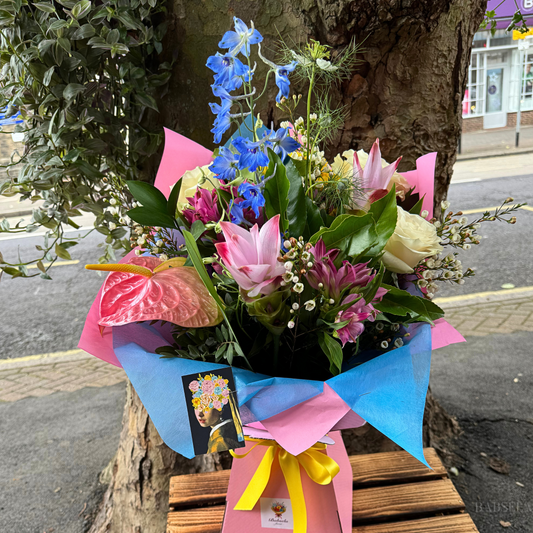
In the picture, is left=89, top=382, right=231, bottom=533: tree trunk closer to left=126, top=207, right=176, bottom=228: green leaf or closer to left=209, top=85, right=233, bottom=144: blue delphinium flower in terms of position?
left=126, top=207, right=176, bottom=228: green leaf

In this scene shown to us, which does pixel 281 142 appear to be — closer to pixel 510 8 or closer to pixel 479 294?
pixel 479 294

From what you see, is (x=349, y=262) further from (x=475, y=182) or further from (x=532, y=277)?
(x=475, y=182)

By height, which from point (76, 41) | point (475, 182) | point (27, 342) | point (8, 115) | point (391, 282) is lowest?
point (27, 342)

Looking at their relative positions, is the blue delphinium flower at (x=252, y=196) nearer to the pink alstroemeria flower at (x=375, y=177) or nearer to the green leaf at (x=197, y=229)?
the green leaf at (x=197, y=229)

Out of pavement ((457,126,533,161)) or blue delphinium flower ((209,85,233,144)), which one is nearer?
Result: blue delphinium flower ((209,85,233,144))

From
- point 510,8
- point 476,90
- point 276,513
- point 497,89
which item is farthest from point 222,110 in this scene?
point 497,89

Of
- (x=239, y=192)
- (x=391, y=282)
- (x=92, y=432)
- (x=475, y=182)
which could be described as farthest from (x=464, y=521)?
(x=475, y=182)

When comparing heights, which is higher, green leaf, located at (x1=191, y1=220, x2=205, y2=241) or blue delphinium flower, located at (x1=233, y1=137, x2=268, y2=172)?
blue delphinium flower, located at (x1=233, y1=137, x2=268, y2=172)

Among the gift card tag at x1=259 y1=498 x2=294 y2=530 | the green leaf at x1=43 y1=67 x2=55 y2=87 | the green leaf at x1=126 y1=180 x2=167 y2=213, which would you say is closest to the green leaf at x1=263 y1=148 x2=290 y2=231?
the green leaf at x1=126 y1=180 x2=167 y2=213

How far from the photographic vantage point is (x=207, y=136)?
162 centimetres

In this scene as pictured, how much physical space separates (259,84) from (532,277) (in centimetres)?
418

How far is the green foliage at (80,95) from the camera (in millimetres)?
1268

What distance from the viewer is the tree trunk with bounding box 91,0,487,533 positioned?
1.37 meters

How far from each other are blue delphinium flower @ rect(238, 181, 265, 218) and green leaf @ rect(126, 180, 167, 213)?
0.64ft
